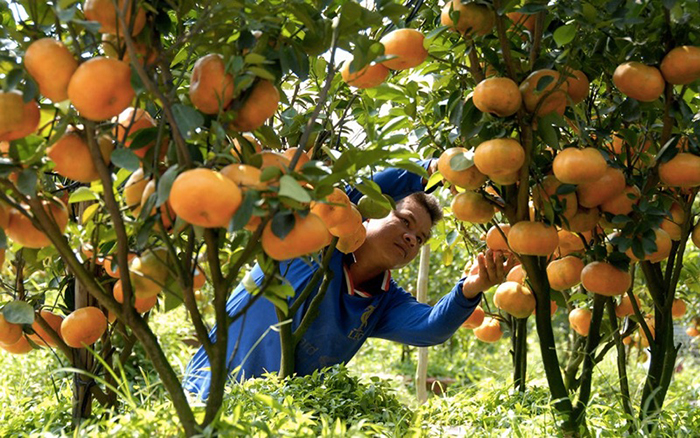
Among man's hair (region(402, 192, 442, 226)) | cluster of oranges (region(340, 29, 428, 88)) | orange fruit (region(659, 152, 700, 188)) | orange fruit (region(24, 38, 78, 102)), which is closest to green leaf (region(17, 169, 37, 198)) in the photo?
orange fruit (region(24, 38, 78, 102))

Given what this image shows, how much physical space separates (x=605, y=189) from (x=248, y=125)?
77 cm

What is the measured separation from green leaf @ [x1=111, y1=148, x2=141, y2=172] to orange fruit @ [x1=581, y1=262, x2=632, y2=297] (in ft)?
3.19

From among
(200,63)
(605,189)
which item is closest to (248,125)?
(200,63)

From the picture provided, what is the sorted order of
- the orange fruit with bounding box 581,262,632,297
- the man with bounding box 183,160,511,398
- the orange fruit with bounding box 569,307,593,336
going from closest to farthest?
the orange fruit with bounding box 581,262,632,297
the orange fruit with bounding box 569,307,593,336
the man with bounding box 183,160,511,398

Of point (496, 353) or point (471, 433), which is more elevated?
point (496, 353)

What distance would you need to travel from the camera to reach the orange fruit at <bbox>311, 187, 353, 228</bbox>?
1.21m

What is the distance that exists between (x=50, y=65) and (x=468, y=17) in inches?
27.9

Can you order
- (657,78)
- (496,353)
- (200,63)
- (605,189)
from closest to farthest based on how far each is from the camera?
(200,63), (657,78), (605,189), (496,353)

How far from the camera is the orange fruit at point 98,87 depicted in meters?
0.89

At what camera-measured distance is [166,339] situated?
4844 mm

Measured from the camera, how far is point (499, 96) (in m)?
1.25

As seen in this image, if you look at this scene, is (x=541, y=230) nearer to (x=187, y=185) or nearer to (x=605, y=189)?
(x=605, y=189)

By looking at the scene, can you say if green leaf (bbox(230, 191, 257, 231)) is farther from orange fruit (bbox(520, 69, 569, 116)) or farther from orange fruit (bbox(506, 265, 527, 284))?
orange fruit (bbox(506, 265, 527, 284))

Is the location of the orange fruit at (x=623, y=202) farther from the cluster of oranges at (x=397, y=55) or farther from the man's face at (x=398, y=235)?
the man's face at (x=398, y=235)
